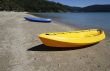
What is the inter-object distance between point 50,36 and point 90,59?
2494 mm

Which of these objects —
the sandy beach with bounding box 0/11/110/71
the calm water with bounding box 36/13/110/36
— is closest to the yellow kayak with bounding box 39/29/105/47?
the sandy beach with bounding box 0/11/110/71

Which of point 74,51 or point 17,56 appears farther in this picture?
point 74,51

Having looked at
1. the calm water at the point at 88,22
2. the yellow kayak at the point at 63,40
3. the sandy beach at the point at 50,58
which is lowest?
the calm water at the point at 88,22

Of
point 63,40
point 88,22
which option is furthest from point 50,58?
point 88,22

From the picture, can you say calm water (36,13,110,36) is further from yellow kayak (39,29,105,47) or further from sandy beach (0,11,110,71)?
sandy beach (0,11,110,71)

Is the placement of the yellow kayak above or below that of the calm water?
above

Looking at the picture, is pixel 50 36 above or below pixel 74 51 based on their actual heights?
above

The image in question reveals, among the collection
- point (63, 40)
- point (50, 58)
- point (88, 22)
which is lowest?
point (88, 22)

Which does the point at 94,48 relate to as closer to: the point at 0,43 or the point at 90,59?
the point at 90,59

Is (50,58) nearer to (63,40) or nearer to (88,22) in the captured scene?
(63,40)

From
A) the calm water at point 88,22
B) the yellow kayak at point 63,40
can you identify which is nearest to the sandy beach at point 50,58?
the yellow kayak at point 63,40

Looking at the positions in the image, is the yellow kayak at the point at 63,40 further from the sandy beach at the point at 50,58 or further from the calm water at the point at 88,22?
the calm water at the point at 88,22

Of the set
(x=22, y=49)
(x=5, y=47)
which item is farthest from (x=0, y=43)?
(x=22, y=49)

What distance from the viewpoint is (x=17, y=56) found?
10.1 meters
